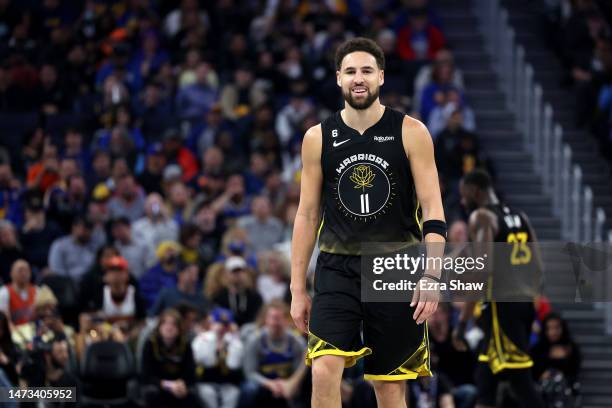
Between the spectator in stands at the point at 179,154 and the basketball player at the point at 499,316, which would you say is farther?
the spectator in stands at the point at 179,154

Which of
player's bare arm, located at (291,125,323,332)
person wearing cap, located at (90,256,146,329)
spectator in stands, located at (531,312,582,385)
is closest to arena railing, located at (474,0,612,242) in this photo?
spectator in stands, located at (531,312,582,385)

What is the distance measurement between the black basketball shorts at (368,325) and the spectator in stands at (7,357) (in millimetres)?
4908

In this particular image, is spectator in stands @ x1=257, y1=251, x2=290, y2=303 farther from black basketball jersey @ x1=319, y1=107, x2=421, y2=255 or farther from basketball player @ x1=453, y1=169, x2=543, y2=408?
black basketball jersey @ x1=319, y1=107, x2=421, y2=255

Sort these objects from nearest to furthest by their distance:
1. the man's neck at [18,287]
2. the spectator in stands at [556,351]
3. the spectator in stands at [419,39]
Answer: the man's neck at [18,287]
the spectator in stands at [556,351]
the spectator in stands at [419,39]

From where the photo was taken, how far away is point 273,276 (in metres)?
15.4

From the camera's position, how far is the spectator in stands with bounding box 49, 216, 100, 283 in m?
15.6

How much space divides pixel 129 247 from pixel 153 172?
171cm

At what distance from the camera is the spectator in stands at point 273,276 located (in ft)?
50.2

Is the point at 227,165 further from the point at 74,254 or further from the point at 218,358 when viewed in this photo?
the point at 218,358

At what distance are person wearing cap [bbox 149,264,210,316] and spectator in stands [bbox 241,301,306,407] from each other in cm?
110

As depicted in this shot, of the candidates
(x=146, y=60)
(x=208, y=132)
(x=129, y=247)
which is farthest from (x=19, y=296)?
(x=146, y=60)

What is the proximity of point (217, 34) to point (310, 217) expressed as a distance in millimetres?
12297

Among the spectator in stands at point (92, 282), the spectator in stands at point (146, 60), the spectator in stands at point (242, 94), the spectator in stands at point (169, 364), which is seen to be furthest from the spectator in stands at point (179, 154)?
the spectator in stands at point (169, 364)

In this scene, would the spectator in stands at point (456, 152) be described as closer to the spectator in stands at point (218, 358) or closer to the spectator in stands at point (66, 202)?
the spectator in stands at point (218, 358)
